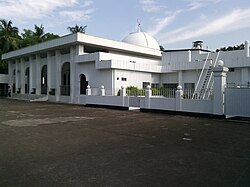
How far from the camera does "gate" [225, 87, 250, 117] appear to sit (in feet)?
38.2

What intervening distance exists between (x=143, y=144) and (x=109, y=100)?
1250cm

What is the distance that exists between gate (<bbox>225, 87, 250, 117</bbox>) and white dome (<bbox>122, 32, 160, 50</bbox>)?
20.6 m

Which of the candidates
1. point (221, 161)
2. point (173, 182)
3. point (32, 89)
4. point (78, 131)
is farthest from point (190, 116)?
point (32, 89)

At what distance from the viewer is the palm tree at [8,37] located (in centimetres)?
4119

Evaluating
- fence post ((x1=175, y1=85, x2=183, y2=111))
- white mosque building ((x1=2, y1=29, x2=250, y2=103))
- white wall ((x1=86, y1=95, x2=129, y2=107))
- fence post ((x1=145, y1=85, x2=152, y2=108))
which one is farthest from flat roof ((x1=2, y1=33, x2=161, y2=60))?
fence post ((x1=175, y1=85, x2=183, y2=111))

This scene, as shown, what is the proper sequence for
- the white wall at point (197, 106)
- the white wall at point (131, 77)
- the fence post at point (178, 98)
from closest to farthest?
1. the white wall at point (197, 106)
2. the fence post at point (178, 98)
3. the white wall at point (131, 77)

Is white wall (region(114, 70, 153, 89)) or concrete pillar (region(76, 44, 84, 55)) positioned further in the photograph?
concrete pillar (region(76, 44, 84, 55))

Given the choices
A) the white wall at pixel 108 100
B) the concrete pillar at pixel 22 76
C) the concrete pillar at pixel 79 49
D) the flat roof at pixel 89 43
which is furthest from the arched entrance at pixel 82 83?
the concrete pillar at pixel 22 76

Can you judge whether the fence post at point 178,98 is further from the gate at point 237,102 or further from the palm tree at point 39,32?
the palm tree at point 39,32

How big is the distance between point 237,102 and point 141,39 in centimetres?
2182

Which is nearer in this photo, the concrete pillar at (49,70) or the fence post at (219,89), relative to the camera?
the fence post at (219,89)

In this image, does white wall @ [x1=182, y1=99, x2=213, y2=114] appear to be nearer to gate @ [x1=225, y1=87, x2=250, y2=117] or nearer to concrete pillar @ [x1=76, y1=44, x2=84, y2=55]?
gate @ [x1=225, y1=87, x2=250, y2=117]

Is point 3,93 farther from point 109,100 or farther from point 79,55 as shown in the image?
point 109,100

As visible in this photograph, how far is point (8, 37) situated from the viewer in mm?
41469
